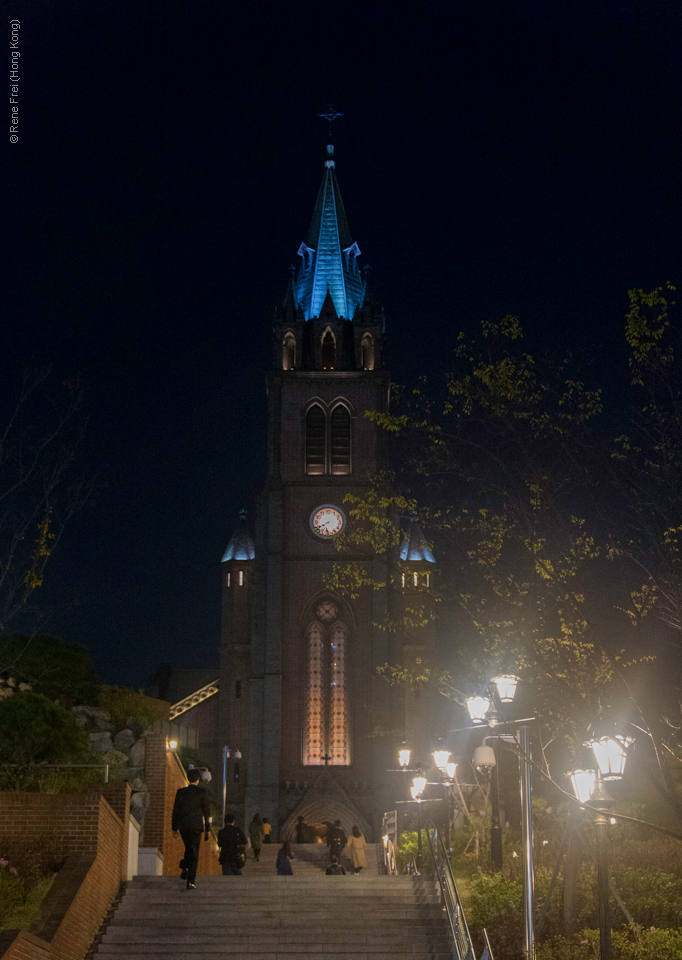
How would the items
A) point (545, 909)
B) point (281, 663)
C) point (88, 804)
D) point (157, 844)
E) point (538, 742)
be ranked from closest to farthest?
1. point (88, 804)
2. point (545, 909)
3. point (157, 844)
4. point (538, 742)
5. point (281, 663)

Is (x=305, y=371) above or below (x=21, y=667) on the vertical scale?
above

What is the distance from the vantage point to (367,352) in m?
52.1

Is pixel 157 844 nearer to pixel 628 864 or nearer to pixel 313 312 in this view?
pixel 628 864

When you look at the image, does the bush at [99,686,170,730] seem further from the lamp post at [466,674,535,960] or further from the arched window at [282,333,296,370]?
the arched window at [282,333,296,370]

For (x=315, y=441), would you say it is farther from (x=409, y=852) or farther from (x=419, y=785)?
(x=409, y=852)

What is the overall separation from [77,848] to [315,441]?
3651cm

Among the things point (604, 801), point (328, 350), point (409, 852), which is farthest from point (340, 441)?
point (604, 801)

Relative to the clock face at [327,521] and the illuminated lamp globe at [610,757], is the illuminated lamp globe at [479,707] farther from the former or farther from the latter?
the clock face at [327,521]

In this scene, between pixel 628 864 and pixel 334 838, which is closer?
pixel 628 864

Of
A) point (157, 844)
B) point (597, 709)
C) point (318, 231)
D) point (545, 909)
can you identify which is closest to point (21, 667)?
point (157, 844)

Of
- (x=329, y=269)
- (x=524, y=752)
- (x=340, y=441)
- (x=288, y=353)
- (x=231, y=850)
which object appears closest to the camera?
(x=524, y=752)

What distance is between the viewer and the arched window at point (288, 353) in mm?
51719

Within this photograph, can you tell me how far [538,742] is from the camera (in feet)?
70.2

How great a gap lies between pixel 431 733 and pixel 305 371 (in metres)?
17.0
